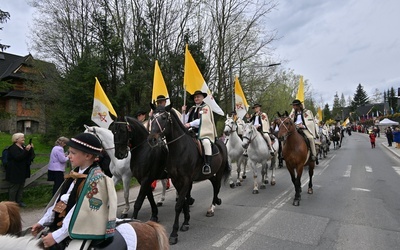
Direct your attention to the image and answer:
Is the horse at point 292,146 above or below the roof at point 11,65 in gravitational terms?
below

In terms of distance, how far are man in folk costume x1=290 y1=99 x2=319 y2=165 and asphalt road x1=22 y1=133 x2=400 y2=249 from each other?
159 centimetres

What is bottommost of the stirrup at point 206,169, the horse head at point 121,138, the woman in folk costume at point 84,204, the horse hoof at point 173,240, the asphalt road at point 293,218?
the asphalt road at point 293,218

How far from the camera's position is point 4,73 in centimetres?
4181

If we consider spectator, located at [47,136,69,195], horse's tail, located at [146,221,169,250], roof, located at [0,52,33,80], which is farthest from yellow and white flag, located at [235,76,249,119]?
roof, located at [0,52,33,80]

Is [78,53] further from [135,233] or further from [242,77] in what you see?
[135,233]

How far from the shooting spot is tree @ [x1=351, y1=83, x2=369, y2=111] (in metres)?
134

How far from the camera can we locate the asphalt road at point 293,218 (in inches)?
205

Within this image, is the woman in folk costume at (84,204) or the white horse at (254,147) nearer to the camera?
the woman in folk costume at (84,204)

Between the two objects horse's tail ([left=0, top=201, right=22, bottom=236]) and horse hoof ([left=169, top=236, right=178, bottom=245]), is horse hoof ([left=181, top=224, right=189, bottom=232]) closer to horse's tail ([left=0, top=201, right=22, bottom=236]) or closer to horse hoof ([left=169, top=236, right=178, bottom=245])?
horse hoof ([left=169, top=236, right=178, bottom=245])

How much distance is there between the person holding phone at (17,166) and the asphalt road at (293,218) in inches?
32.5

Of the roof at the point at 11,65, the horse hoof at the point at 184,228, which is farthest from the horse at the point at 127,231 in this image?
the roof at the point at 11,65

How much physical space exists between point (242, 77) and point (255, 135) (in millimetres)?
18678

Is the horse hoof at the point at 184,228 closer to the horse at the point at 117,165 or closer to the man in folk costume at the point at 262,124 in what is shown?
the horse at the point at 117,165

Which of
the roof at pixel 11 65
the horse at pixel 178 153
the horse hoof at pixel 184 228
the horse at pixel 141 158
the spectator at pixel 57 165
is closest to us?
the horse at pixel 178 153
